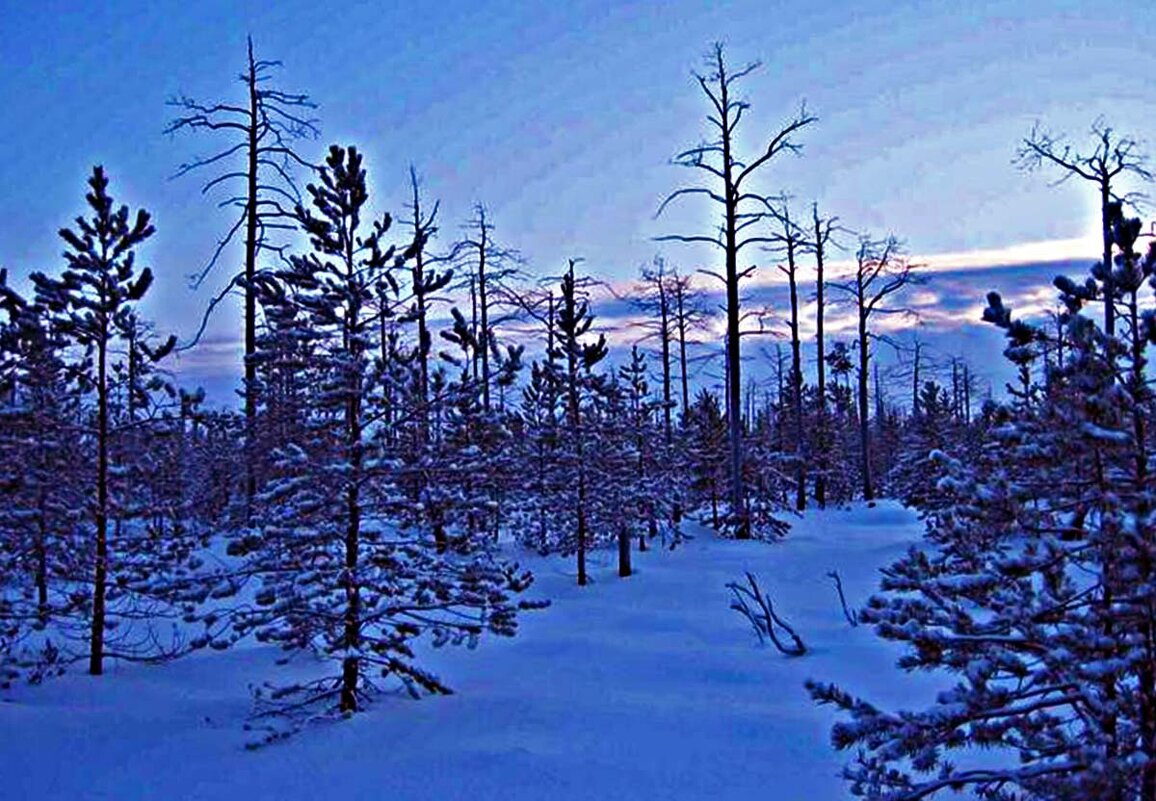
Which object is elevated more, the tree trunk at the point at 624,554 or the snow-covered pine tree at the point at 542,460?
the snow-covered pine tree at the point at 542,460

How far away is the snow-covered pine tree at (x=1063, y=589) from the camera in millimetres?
4219

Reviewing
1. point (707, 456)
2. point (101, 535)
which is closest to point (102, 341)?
point (101, 535)

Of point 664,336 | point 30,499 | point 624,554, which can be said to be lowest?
point 624,554

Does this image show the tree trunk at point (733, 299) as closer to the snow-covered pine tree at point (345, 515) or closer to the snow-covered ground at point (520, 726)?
the snow-covered ground at point (520, 726)

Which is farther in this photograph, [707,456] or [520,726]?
[707,456]

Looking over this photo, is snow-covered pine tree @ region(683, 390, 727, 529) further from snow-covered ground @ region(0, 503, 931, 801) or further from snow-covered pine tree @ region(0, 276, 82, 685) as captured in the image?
snow-covered pine tree @ region(0, 276, 82, 685)

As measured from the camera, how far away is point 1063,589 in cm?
489

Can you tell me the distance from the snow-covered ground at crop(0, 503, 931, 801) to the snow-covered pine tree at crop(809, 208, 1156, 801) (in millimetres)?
2627

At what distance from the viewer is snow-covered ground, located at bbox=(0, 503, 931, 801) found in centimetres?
748

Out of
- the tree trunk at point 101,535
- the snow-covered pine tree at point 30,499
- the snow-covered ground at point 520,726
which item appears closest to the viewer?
the snow-covered ground at point 520,726

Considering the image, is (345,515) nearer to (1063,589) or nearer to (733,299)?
(1063,589)

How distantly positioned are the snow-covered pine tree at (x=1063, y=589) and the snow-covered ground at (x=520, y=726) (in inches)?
103

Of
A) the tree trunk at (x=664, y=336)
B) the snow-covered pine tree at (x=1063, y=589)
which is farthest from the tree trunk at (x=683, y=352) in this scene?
the snow-covered pine tree at (x=1063, y=589)

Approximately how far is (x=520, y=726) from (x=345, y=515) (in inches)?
116
